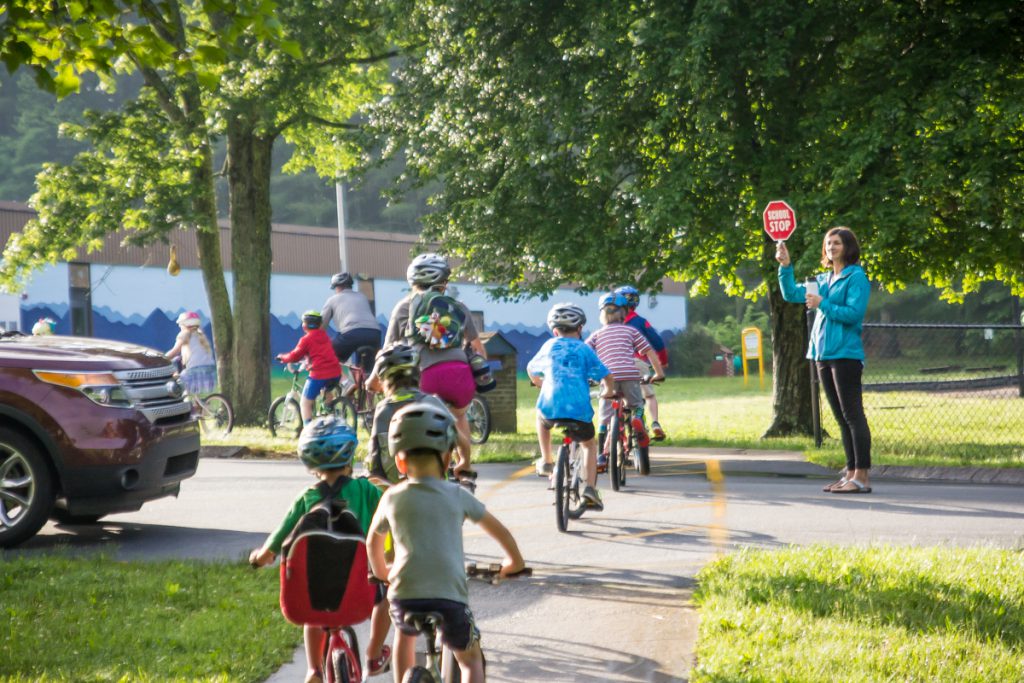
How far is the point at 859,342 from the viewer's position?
10422 millimetres

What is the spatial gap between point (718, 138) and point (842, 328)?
564 cm

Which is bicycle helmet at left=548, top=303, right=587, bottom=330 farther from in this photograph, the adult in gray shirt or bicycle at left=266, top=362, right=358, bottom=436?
bicycle at left=266, top=362, right=358, bottom=436

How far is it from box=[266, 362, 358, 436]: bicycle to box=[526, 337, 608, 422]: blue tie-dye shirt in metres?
8.03

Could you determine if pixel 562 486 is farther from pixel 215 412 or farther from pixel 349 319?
pixel 215 412

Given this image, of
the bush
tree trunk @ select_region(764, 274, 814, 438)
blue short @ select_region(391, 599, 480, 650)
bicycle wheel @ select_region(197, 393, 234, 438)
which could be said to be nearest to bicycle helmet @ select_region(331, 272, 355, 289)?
bicycle wheel @ select_region(197, 393, 234, 438)

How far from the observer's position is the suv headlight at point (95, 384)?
8.88 meters

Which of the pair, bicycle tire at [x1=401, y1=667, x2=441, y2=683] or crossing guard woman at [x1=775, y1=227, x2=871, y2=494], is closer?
bicycle tire at [x1=401, y1=667, x2=441, y2=683]

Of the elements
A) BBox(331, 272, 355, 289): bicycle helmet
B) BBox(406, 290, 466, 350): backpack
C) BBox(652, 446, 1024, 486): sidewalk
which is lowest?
BBox(652, 446, 1024, 486): sidewalk

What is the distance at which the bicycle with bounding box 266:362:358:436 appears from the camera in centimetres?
1672

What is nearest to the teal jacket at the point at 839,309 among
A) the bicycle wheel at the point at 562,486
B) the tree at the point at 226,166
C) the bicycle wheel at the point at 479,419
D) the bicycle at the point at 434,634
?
the bicycle wheel at the point at 562,486

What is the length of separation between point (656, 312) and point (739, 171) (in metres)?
43.9

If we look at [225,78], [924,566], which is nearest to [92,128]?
[225,78]

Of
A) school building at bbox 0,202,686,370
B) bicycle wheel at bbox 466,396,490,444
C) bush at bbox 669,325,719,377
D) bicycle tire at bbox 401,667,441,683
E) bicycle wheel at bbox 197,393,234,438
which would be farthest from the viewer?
bush at bbox 669,325,719,377

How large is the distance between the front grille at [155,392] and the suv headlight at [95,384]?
0.18 ft
